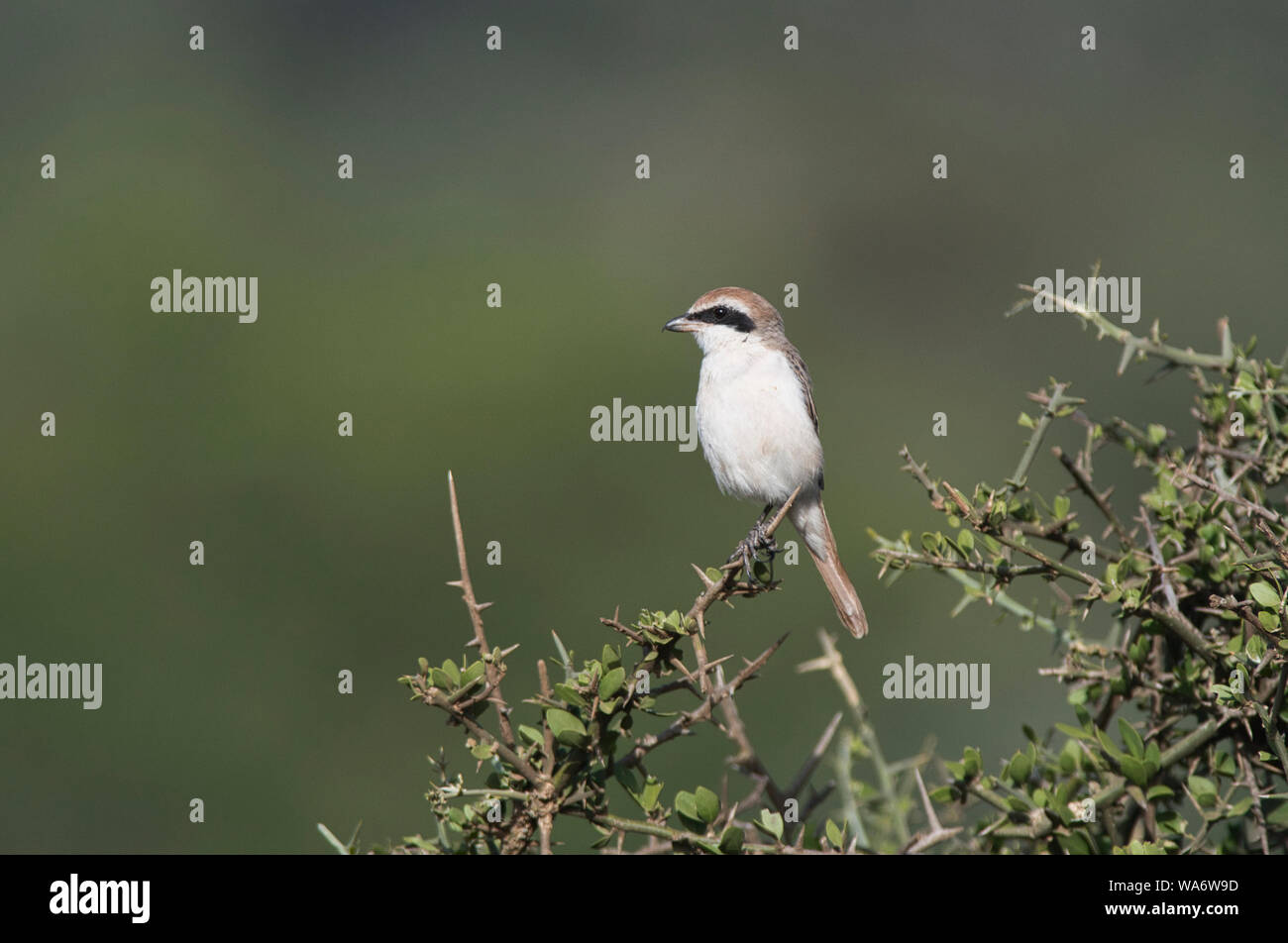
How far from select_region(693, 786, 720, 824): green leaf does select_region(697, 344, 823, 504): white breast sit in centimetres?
205

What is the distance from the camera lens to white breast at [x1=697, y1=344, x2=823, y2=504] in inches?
148

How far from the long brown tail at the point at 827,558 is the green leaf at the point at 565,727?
6.32ft

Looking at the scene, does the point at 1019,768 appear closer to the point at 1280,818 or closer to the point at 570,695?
the point at 1280,818

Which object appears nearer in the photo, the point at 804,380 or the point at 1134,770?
the point at 1134,770

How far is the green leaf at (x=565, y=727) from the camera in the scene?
1.76 metres

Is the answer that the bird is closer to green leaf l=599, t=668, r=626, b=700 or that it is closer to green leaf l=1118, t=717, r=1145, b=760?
green leaf l=1118, t=717, r=1145, b=760

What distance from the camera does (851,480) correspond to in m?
8.62

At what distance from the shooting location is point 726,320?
3.85 m

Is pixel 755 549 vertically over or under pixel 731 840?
over

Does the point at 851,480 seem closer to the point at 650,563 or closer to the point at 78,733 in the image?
the point at 650,563

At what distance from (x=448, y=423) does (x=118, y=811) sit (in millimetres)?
3012

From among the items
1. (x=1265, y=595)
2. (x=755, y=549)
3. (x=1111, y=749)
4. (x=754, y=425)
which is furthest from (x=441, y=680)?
(x=754, y=425)

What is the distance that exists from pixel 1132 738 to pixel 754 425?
1.96 m

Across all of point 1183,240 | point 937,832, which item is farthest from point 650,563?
point 1183,240
